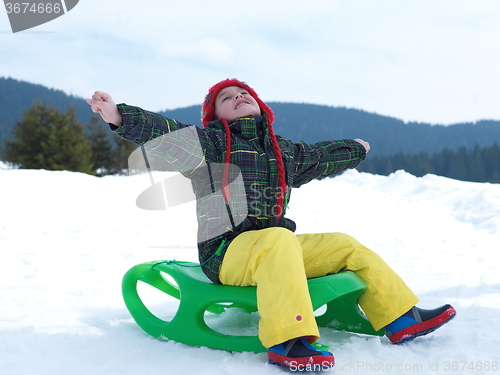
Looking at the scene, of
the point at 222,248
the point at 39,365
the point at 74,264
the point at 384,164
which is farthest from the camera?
the point at 384,164

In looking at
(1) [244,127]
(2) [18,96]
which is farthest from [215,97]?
(2) [18,96]

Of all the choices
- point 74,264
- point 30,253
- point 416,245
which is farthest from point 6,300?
point 416,245

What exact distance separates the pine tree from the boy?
23639 mm

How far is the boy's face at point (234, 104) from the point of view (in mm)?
2113

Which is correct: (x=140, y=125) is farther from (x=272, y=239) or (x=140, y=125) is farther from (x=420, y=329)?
(x=420, y=329)

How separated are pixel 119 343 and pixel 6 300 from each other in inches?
39.8

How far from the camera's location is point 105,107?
1536 millimetres

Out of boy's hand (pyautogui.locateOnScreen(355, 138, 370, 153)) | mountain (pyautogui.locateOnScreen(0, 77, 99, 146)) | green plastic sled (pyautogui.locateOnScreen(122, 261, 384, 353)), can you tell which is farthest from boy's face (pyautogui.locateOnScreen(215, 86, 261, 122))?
mountain (pyautogui.locateOnScreen(0, 77, 99, 146))

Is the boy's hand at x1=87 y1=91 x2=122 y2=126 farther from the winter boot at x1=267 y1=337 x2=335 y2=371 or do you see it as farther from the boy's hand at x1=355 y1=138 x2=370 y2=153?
the boy's hand at x1=355 y1=138 x2=370 y2=153

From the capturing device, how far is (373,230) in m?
4.92

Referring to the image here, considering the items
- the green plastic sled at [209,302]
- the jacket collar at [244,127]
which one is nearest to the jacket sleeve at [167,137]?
the jacket collar at [244,127]

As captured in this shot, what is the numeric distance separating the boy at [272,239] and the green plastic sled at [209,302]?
0.23ft

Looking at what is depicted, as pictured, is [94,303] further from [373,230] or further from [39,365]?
[373,230]

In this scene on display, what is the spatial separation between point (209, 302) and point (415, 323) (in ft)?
2.87
